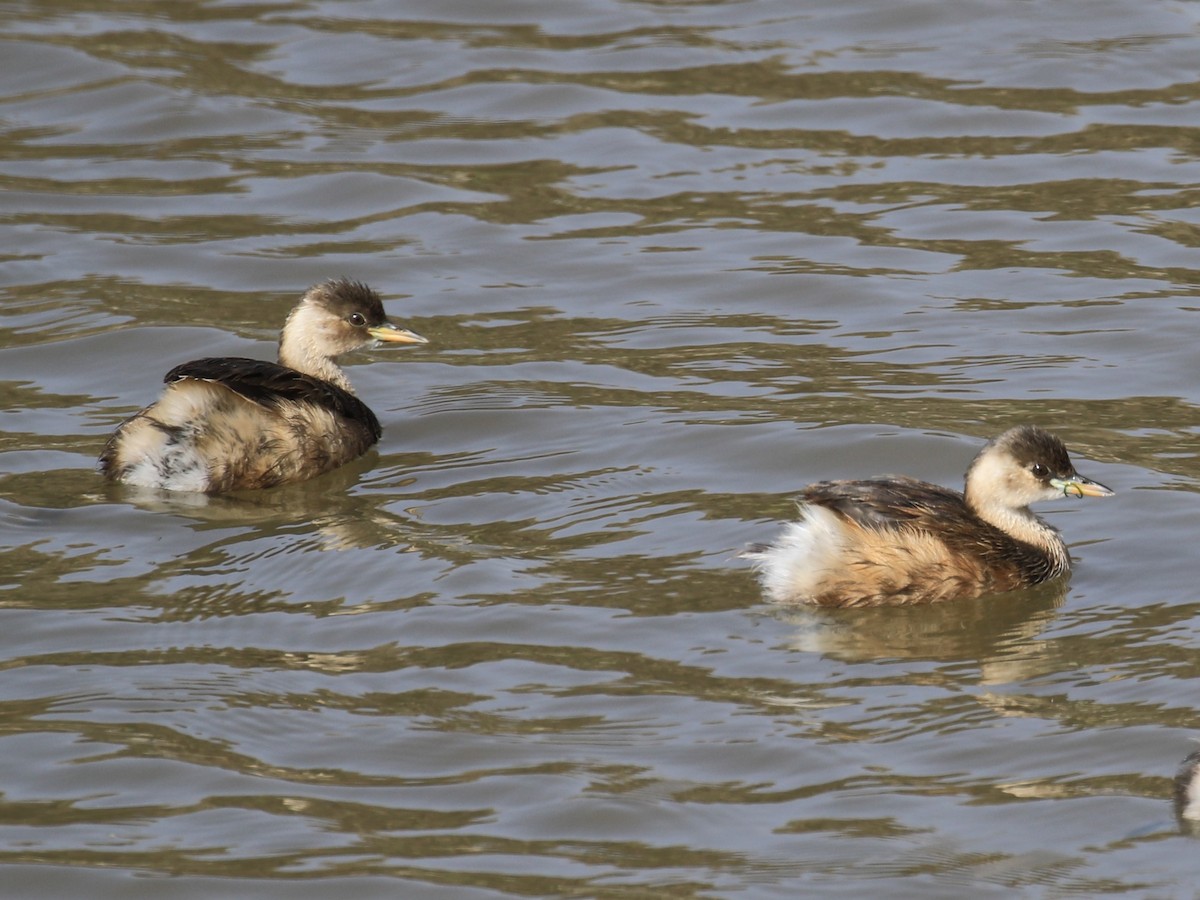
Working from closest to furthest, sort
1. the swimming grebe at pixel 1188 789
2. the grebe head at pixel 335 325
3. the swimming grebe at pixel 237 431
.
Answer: the swimming grebe at pixel 1188 789 → the swimming grebe at pixel 237 431 → the grebe head at pixel 335 325

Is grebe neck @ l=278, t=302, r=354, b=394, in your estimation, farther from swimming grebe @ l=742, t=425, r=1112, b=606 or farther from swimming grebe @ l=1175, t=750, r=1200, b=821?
swimming grebe @ l=1175, t=750, r=1200, b=821

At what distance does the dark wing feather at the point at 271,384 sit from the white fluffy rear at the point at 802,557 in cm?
244

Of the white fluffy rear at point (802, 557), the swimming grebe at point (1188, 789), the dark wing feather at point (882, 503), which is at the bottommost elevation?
the swimming grebe at point (1188, 789)

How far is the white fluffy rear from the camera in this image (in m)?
6.98

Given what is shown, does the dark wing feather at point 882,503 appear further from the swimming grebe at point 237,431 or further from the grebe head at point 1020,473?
the swimming grebe at point 237,431

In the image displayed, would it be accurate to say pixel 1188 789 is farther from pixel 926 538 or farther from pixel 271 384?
pixel 271 384

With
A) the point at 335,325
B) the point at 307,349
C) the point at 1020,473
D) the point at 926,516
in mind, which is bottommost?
the point at 926,516

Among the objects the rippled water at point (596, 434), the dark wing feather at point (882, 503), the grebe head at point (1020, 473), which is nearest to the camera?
the rippled water at point (596, 434)

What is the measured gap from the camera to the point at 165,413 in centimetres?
838

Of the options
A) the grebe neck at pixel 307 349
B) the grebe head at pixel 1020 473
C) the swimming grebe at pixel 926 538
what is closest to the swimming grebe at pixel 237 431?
the grebe neck at pixel 307 349

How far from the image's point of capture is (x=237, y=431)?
27.7ft

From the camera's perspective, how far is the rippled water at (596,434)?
18.3 feet

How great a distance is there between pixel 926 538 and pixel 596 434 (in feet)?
6.67

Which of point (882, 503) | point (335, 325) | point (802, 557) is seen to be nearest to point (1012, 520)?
point (882, 503)
